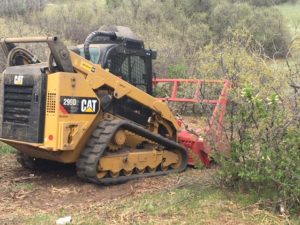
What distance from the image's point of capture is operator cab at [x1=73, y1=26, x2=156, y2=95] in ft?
27.8

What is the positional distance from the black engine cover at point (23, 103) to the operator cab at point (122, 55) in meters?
0.98

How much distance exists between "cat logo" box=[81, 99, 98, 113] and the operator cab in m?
0.81

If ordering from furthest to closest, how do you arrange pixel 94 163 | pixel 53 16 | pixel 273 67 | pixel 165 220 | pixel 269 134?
pixel 53 16, pixel 273 67, pixel 94 163, pixel 269 134, pixel 165 220

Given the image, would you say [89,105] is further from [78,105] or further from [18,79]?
[18,79]

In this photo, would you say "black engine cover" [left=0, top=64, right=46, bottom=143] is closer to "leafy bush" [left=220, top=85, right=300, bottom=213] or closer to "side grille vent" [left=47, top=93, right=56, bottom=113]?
"side grille vent" [left=47, top=93, right=56, bottom=113]

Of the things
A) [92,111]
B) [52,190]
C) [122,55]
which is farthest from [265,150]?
[122,55]

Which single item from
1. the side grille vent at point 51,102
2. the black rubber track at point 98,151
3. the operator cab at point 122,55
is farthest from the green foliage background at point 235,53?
the side grille vent at point 51,102

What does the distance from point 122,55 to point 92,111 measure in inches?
50.5

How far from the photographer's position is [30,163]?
8.95 m

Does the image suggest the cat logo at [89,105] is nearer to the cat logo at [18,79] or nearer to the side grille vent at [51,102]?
the side grille vent at [51,102]

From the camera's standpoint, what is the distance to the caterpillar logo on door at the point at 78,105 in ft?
24.4

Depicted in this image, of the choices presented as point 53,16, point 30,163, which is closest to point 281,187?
point 30,163

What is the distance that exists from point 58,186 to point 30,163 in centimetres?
104

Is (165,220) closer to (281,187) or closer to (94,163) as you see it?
(281,187)
